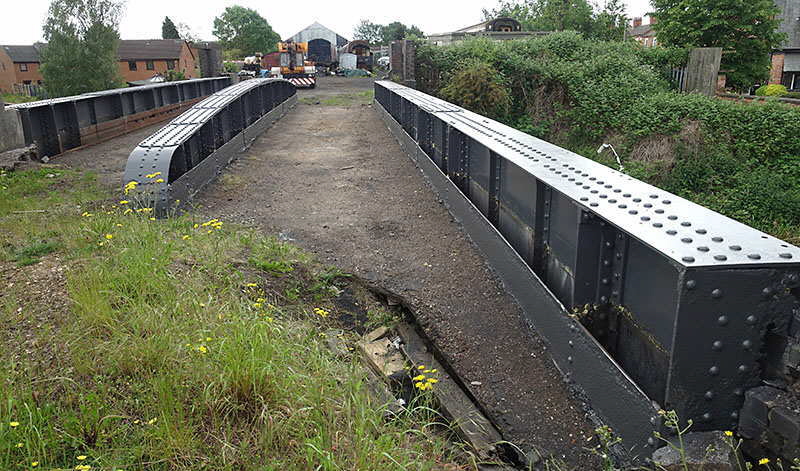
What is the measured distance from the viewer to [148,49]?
66.3 meters

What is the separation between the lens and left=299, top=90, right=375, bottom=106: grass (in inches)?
904

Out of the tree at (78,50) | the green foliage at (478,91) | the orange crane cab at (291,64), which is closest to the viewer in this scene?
the green foliage at (478,91)

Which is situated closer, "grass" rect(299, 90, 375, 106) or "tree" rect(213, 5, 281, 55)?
"grass" rect(299, 90, 375, 106)

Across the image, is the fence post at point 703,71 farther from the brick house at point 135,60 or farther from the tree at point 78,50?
the brick house at point 135,60

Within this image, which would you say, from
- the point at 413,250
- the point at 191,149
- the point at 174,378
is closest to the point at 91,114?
the point at 191,149

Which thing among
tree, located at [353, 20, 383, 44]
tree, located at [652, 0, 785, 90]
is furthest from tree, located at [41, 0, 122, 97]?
tree, located at [353, 20, 383, 44]

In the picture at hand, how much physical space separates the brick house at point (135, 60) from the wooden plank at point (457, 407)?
63.0 metres

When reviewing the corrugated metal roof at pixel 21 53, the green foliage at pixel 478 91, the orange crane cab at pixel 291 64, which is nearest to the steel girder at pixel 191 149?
the green foliage at pixel 478 91

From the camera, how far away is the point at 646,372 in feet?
10.2

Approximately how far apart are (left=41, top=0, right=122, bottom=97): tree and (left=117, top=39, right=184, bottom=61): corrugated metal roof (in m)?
22.6

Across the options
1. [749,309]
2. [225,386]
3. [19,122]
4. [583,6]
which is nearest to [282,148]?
[19,122]

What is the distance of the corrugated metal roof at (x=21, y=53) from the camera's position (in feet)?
230

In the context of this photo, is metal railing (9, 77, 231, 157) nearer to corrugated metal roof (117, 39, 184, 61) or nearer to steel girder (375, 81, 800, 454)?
steel girder (375, 81, 800, 454)

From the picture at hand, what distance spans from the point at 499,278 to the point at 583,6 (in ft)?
178
